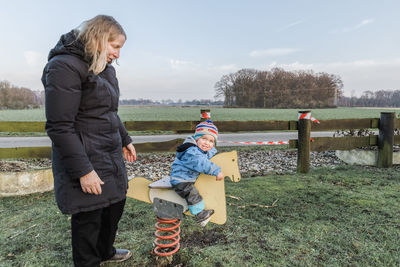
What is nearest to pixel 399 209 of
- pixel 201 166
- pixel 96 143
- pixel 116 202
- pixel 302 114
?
pixel 302 114

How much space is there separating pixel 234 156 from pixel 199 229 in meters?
1.16

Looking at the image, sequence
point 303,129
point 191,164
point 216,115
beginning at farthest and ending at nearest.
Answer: point 216,115 → point 303,129 → point 191,164

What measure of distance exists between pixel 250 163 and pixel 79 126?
17.9 feet

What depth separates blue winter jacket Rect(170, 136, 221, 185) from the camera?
6.64 feet

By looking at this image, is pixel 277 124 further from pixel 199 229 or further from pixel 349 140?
pixel 199 229

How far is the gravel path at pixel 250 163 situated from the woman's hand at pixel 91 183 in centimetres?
357

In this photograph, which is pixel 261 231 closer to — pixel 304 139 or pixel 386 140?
pixel 304 139

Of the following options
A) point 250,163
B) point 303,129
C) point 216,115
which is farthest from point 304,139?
point 216,115

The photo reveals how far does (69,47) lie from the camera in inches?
64.9

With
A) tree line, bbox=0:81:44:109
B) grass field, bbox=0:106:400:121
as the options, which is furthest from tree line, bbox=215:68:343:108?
tree line, bbox=0:81:44:109

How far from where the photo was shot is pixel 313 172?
17.7 feet

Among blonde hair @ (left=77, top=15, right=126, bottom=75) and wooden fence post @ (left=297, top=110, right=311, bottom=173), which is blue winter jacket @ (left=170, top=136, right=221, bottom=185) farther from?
wooden fence post @ (left=297, top=110, right=311, bottom=173)

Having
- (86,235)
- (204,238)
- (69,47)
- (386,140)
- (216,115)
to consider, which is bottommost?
(204,238)

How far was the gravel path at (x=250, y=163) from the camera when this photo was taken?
566cm
